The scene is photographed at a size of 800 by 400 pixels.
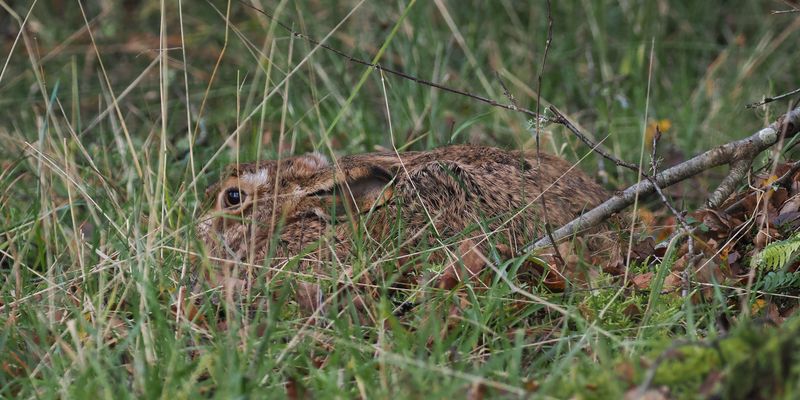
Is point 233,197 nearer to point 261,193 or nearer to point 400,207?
point 261,193

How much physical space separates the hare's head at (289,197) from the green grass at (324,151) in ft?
0.65

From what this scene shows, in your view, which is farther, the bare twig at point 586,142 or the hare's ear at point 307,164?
the hare's ear at point 307,164

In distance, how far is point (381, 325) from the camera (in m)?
3.31

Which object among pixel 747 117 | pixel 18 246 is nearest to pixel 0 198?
pixel 18 246

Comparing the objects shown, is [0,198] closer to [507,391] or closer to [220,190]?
[220,190]

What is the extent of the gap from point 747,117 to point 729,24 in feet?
5.40

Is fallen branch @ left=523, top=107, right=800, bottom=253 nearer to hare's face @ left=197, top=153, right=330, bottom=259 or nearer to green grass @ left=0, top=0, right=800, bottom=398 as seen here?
green grass @ left=0, top=0, right=800, bottom=398

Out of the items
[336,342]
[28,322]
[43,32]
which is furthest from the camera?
[43,32]

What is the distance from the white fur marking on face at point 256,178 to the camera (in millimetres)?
4641

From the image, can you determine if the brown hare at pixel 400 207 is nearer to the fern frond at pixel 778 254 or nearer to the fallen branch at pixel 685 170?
the fallen branch at pixel 685 170

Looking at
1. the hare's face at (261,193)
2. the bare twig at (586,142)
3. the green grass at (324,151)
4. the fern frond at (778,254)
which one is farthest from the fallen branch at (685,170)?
the hare's face at (261,193)

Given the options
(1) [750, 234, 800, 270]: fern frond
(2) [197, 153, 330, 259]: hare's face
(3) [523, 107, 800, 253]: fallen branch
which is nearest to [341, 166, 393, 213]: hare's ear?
(2) [197, 153, 330, 259]: hare's face

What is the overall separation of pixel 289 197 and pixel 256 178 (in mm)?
187

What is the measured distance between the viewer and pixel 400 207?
4051 mm
